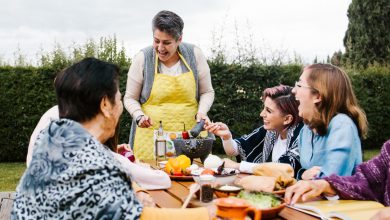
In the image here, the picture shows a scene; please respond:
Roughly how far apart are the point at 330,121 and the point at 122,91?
663 cm

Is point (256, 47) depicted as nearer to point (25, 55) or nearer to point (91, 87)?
point (25, 55)

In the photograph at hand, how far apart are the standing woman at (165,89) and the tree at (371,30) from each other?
11.4 metres

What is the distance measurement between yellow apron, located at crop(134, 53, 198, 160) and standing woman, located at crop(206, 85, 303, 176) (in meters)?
0.50

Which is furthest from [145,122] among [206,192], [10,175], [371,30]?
[371,30]

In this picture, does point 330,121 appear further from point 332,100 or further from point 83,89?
point 83,89

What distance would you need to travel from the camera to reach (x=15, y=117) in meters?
9.49

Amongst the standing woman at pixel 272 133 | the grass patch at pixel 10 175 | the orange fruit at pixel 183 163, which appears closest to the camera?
the orange fruit at pixel 183 163

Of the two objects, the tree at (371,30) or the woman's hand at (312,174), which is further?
the tree at (371,30)

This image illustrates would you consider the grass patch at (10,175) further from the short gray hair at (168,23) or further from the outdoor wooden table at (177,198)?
the outdoor wooden table at (177,198)

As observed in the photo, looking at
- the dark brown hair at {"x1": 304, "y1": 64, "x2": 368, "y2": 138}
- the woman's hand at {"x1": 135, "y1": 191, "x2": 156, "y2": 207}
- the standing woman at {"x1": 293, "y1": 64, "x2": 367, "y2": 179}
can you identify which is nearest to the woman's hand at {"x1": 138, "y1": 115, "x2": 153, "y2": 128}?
the standing woman at {"x1": 293, "y1": 64, "x2": 367, "y2": 179}

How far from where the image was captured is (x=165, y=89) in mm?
4312

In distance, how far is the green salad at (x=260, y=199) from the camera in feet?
7.18

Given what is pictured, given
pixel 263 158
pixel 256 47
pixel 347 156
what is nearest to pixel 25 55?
pixel 256 47

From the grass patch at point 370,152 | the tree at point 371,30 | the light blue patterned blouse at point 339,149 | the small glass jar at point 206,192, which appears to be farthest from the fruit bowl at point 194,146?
the tree at point 371,30
